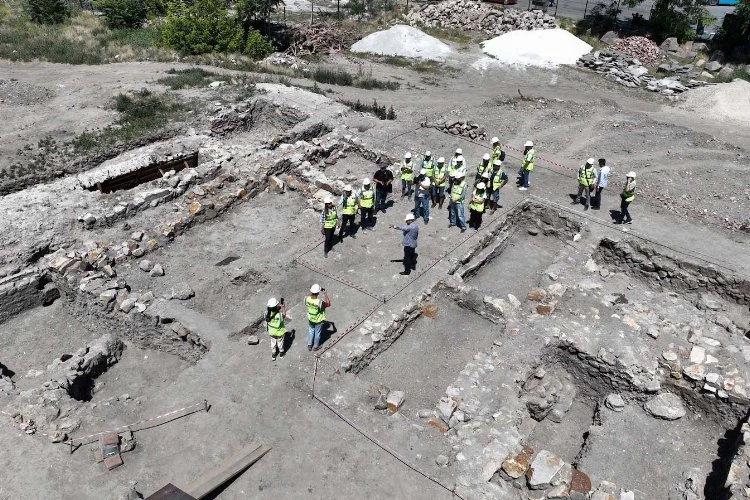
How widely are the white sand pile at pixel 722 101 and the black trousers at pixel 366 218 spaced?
18.6 m

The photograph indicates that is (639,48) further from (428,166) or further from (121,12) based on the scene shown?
(121,12)

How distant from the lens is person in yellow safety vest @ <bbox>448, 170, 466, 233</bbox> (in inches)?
582

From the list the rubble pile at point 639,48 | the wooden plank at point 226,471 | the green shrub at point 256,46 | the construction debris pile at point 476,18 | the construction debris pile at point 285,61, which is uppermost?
the construction debris pile at point 476,18

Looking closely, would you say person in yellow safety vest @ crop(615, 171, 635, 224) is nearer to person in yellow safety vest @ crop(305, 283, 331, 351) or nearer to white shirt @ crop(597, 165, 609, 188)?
white shirt @ crop(597, 165, 609, 188)

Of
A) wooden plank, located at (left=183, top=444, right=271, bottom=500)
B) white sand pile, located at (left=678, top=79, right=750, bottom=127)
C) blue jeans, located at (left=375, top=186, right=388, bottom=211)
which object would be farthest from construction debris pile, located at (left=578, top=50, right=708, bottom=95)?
wooden plank, located at (left=183, top=444, right=271, bottom=500)

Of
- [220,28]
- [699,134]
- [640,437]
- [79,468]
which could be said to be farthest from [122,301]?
[220,28]

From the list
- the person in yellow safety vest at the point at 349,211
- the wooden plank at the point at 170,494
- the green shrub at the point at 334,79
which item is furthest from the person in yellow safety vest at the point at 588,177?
the green shrub at the point at 334,79

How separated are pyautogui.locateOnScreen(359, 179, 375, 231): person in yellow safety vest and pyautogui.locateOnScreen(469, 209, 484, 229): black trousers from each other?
109 inches

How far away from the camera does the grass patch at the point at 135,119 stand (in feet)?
64.6

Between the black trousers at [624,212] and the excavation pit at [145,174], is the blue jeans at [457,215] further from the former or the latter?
the excavation pit at [145,174]

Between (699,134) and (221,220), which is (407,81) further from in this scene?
(221,220)

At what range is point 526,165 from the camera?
1683cm

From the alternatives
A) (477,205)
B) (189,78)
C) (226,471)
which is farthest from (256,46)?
(226,471)

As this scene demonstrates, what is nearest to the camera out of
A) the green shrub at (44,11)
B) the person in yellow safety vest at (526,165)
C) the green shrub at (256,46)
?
the person in yellow safety vest at (526,165)
